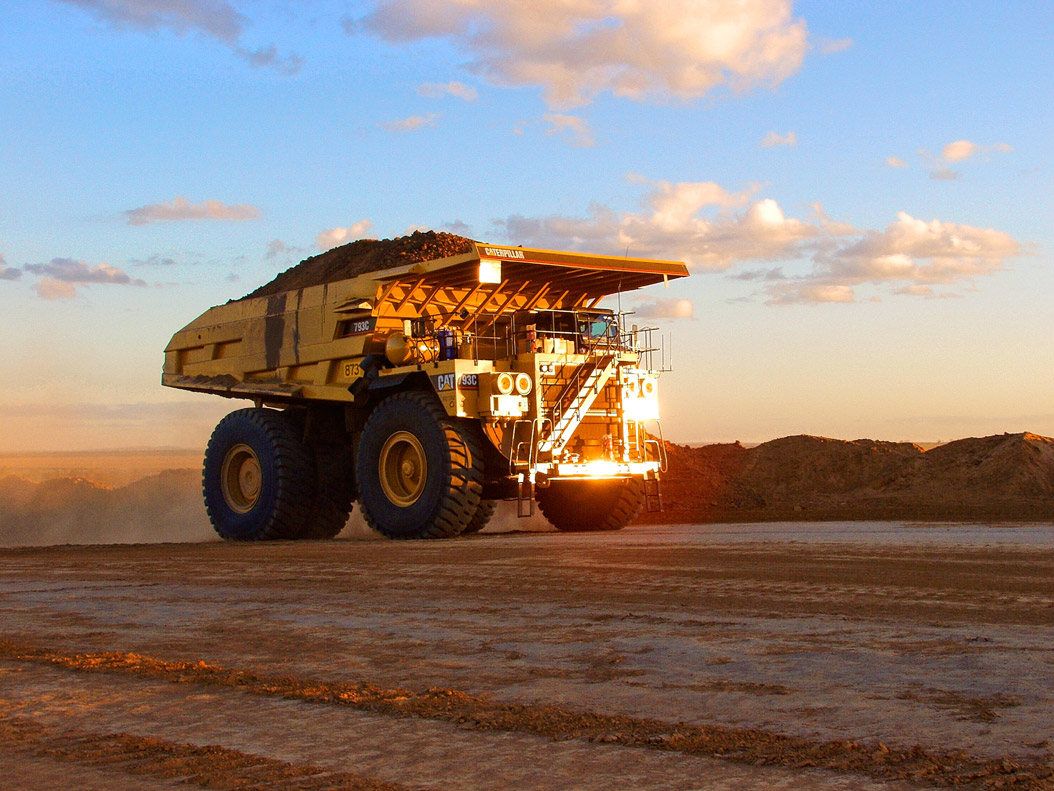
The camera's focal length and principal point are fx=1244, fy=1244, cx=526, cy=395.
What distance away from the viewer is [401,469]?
17328 millimetres

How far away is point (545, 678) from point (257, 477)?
15.3m

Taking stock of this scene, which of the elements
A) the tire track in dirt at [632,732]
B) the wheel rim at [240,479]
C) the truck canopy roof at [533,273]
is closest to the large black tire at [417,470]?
the truck canopy roof at [533,273]

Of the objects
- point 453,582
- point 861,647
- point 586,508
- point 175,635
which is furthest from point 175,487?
point 861,647

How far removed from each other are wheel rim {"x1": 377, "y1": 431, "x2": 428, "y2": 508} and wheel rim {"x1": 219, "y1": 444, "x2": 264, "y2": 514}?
3.62m

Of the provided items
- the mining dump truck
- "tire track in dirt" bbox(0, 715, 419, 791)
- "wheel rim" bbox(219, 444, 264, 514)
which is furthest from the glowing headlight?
"tire track in dirt" bbox(0, 715, 419, 791)

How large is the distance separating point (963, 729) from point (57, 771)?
119 inches

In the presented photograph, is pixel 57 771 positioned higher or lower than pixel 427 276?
lower

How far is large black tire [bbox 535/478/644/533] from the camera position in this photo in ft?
62.1

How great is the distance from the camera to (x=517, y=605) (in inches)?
322

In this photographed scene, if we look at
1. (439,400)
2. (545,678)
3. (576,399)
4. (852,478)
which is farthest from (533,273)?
(545,678)

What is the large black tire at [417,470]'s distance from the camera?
16.2 metres

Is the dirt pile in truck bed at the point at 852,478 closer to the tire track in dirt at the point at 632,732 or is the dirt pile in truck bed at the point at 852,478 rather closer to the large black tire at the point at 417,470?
the large black tire at the point at 417,470

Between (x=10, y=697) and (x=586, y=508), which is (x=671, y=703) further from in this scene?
(x=586, y=508)

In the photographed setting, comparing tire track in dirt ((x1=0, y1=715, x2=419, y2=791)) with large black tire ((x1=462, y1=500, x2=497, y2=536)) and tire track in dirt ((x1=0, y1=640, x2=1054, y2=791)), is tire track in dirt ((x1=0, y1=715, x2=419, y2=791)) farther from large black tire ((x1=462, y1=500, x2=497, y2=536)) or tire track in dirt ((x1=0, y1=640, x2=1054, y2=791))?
large black tire ((x1=462, y1=500, x2=497, y2=536))
